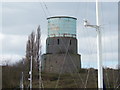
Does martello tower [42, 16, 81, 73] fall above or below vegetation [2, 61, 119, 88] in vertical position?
above

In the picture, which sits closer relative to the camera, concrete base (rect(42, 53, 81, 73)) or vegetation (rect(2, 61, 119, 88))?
vegetation (rect(2, 61, 119, 88))

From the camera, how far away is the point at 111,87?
978 inches

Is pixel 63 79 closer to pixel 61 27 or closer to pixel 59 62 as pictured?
pixel 59 62

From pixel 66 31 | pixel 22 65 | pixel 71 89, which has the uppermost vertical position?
pixel 66 31

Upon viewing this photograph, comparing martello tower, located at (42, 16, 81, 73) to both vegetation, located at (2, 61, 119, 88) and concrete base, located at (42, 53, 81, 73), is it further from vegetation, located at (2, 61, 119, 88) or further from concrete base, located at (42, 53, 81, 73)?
vegetation, located at (2, 61, 119, 88)

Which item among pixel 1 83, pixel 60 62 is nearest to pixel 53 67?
Result: pixel 60 62

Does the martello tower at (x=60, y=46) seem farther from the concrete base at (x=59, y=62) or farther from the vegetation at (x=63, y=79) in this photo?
the vegetation at (x=63, y=79)

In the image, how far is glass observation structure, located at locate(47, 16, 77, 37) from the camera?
163 feet

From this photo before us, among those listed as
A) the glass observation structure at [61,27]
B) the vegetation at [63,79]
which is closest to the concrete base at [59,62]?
the vegetation at [63,79]

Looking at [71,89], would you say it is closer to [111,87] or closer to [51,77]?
[51,77]

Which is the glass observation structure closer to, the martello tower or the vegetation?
the martello tower

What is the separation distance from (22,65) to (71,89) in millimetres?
7955

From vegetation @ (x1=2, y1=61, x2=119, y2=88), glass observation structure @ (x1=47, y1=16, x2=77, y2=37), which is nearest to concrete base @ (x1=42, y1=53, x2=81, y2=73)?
vegetation @ (x1=2, y1=61, x2=119, y2=88)

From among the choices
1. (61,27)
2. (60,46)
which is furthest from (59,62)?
(61,27)
